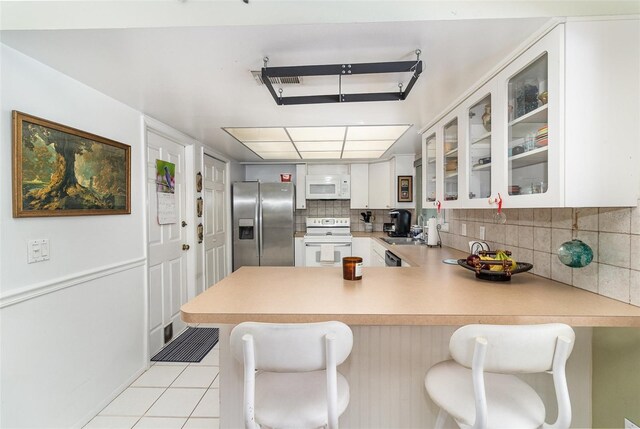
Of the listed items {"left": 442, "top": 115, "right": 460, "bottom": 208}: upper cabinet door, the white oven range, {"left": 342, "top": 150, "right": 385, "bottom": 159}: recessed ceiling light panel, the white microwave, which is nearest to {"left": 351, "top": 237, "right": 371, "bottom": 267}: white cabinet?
the white oven range

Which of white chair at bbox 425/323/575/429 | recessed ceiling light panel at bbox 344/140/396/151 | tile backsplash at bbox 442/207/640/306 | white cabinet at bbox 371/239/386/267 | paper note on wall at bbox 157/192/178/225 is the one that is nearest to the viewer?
white chair at bbox 425/323/575/429

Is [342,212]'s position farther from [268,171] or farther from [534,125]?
[534,125]

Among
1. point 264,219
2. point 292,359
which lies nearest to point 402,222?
point 264,219

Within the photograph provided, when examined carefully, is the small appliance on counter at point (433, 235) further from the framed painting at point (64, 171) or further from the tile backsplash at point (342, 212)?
the framed painting at point (64, 171)

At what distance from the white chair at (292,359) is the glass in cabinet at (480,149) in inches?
51.6

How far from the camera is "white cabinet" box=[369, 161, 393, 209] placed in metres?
4.47

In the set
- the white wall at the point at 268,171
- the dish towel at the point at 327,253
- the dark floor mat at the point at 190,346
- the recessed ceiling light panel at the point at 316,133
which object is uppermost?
the recessed ceiling light panel at the point at 316,133

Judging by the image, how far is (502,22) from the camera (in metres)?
1.17

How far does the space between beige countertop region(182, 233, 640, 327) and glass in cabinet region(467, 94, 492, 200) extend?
556 millimetres

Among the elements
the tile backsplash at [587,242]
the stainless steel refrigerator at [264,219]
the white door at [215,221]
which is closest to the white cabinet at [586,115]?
the tile backsplash at [587,242]

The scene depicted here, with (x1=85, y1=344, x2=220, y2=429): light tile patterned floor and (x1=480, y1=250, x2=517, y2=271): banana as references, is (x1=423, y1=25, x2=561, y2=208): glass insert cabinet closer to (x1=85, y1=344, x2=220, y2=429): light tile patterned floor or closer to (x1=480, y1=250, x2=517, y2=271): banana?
(x1=480, y1=250, x2=517, y2=271): banana

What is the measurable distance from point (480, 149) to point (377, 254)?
2354 millimetres

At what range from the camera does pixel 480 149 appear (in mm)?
1742

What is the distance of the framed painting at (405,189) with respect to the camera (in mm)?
4121
